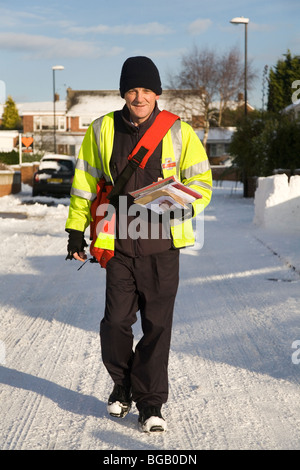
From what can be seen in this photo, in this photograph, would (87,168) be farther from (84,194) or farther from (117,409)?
(117,409)

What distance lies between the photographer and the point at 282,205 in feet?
45.6

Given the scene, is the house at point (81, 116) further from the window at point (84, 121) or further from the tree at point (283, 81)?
the tree at point (283, 81)

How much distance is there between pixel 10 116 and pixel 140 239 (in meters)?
84.7

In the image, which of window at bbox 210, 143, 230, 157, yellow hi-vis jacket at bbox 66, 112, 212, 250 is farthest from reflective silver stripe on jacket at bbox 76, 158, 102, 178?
window at bbox 210, 143, 230, 157

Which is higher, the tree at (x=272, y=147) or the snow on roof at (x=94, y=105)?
the snow on roof at (x=94, y=105)

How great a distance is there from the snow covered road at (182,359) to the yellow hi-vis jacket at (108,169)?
1020 millimetres

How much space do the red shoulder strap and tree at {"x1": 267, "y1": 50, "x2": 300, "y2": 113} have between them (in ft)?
157

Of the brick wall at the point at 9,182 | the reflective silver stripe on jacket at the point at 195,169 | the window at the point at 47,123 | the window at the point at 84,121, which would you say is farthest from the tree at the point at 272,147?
the window at the point at 47,123

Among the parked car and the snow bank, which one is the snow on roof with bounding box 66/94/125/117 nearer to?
the parked car

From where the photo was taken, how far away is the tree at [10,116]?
280 ft

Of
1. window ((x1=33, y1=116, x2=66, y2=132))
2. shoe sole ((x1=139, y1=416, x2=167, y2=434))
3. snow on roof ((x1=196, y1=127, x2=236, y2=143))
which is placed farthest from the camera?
window ((x1=33, y1=116, x2=66, y2=132))

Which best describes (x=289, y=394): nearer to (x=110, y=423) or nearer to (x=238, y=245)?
(x=110, y=423)

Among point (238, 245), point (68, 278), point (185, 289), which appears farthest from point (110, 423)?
point (238, 245)

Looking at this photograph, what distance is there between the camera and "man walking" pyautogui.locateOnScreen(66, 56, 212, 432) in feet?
12.7
